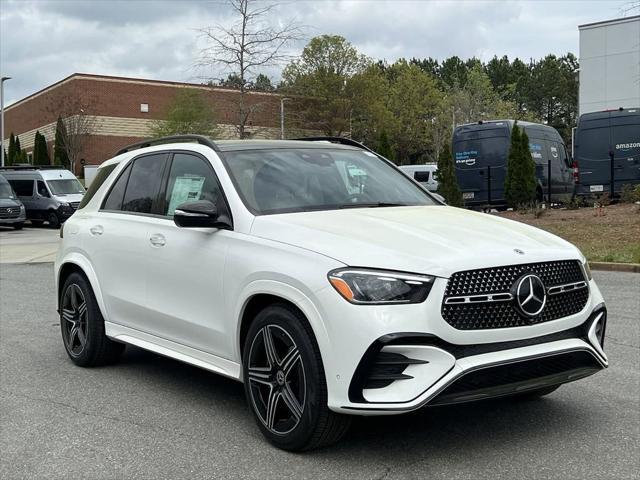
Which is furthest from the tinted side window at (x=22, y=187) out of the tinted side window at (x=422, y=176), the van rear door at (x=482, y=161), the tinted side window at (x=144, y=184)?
the tinted side window at (x=144, y=184)

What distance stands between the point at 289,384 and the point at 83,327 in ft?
9.28

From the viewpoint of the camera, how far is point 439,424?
4.70 m

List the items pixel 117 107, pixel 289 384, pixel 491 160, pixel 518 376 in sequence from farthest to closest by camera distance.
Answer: pixel 117 107, pixel 491 160, pixel 289 384, pixel 518 376

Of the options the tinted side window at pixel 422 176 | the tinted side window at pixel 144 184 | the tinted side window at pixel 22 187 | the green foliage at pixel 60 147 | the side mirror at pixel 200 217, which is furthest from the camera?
the green foliage at pixel 60 147

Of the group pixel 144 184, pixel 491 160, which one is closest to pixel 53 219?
pixel 491 160

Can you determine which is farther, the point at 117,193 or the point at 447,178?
the point at 447,178

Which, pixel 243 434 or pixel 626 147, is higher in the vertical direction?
pixel 626 147

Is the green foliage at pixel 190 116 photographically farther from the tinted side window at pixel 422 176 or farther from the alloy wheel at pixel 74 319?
the alloy wheel at pixel 74 319

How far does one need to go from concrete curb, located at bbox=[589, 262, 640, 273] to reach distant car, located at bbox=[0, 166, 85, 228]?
22074 millimetres

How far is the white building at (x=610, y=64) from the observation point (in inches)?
1443

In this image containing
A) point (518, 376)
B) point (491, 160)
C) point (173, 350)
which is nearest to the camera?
point (518, 376)

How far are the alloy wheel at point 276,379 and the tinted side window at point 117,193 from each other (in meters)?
2.38

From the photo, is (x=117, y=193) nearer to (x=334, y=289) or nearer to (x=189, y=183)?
(x=189, y=183)

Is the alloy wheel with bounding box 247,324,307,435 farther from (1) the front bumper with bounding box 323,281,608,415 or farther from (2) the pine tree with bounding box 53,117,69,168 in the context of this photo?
(2) the pine tree with bounding box 53,117,69,168
